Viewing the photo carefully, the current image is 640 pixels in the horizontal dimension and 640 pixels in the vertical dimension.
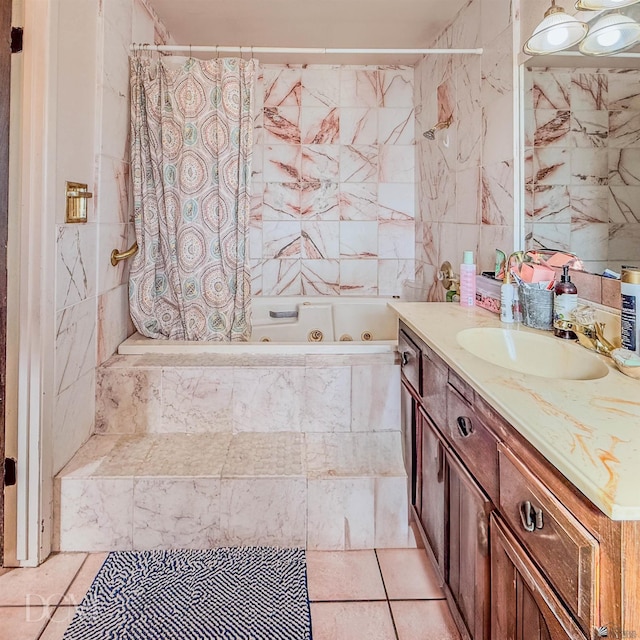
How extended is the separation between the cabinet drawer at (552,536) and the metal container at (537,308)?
70cm

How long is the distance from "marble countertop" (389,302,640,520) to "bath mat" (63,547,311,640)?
0.91 meters

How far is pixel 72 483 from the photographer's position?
1.69 meters

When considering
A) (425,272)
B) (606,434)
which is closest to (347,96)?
(425,272)

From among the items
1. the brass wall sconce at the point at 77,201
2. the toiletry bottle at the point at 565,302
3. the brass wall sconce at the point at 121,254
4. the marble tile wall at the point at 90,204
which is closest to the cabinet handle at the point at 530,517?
the toiletry bottle at the point at 565,302

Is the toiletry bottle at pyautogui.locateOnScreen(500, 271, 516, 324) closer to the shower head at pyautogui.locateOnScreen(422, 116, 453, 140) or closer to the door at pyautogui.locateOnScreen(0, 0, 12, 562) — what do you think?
the shower head at pyautogui.locateOnScreen(422, 116, 453, 140)

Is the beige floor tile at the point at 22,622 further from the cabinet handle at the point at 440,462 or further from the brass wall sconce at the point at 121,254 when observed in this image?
the brass wall sconce at the point at 121,254

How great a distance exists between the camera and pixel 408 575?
161 centimetres

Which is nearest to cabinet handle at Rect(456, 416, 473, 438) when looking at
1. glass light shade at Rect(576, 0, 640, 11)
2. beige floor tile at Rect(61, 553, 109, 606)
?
glass light shade at Rect(576, 0, 640, 11)

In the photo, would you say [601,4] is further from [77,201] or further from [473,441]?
[77,201]

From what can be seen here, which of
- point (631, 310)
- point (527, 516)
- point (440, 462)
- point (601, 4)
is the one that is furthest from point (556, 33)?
point (527, 516)

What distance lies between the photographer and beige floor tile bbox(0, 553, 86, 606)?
58.2 inches

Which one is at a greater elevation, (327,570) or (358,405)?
(358,405)

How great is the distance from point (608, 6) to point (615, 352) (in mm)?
942

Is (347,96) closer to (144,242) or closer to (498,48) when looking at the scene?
(498,48)
